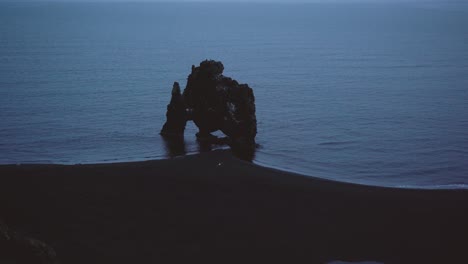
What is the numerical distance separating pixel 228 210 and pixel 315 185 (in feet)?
27.1

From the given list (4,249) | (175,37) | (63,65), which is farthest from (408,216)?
(175,37)

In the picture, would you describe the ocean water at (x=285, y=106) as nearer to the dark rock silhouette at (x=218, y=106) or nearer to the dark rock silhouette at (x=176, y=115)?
the dark rock silhouette at (x=176, y=115)

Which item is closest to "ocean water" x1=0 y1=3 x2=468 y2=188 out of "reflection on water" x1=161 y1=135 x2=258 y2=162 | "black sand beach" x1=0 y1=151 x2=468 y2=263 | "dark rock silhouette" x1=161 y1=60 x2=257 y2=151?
"reflection on water" x1=161 y1=135 x2=258 y2=162

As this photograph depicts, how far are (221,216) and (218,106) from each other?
1863 cm

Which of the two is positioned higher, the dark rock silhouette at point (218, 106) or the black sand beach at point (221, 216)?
the dark rock silhouette at point (218, 106)

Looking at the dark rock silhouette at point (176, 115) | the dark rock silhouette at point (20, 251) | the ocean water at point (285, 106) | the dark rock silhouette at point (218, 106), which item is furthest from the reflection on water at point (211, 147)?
the dark rock silhouette at point (20, 251)

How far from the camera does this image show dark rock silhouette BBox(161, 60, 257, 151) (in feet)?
167

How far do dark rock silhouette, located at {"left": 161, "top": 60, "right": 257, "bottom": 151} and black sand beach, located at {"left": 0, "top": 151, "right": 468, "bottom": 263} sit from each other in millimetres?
7557

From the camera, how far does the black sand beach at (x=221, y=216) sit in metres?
30.1

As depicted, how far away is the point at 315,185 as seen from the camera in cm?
4059

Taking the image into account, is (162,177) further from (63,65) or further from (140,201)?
(63,65)

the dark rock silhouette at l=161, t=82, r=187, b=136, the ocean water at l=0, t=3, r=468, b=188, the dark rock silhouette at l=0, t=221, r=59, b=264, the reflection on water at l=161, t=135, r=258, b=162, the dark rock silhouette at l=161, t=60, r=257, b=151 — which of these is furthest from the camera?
the dark rock silhouette at l=161, t=82, r=187, b=136

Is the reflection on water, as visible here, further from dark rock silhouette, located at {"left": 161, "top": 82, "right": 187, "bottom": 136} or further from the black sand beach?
the black sand beach

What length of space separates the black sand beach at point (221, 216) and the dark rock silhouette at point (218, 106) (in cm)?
756
